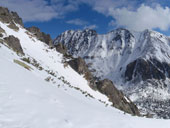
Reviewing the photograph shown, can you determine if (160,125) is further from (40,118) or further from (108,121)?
(40,118)

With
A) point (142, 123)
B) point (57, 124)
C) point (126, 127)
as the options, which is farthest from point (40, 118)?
point (142, 123)

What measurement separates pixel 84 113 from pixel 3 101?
9.35 ft

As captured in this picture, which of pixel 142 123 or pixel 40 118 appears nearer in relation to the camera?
pixel 40 118

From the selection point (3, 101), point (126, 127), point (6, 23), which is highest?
point (6, 23)

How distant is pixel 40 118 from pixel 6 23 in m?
45.3

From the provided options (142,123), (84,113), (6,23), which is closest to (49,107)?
(84,113)

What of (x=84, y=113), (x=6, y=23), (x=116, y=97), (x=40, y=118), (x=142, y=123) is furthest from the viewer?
(x=116, y=97)

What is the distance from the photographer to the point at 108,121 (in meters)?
7.15

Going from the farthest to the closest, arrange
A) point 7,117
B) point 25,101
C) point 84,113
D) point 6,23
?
point 6,23 < point 84,113 < point 25,101 < point 7,117

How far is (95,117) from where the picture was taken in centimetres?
719

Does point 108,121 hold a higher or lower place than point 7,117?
higher

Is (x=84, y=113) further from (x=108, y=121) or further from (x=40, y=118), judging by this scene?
(x=40, y=118)

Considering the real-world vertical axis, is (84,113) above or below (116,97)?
below

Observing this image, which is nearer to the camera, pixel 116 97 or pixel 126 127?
pixel 126 127
